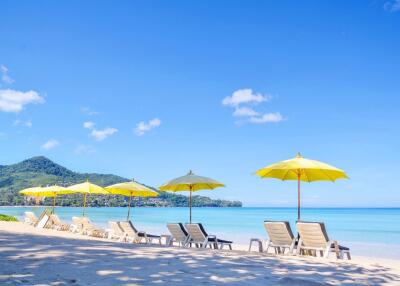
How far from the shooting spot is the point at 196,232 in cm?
877

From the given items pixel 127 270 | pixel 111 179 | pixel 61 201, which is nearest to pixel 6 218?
pixel 127 270

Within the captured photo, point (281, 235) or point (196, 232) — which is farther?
point (196, 232)

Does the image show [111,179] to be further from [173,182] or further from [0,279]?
[0,279]

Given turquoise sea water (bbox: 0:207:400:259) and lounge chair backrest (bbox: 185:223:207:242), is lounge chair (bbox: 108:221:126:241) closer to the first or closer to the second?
lounge chair backrest (bbox: 185:223:207:242)

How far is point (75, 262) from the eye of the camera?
14.6 ft

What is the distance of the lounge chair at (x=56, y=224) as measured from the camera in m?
16.1

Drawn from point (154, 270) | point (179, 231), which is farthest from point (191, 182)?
point (154, 270)

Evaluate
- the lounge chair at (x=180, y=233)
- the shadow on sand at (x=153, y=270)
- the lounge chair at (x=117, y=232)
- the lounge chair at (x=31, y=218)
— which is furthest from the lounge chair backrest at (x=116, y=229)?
the lounge chair at (x=31, y=218)

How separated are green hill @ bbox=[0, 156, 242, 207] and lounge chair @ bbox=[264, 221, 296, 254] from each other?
6281 centimetres

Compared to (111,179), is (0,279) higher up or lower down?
lower down

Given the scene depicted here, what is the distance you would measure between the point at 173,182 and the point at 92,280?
6.56 metres

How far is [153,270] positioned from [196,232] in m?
4.62

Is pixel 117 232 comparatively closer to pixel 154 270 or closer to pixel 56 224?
pixel 56 224

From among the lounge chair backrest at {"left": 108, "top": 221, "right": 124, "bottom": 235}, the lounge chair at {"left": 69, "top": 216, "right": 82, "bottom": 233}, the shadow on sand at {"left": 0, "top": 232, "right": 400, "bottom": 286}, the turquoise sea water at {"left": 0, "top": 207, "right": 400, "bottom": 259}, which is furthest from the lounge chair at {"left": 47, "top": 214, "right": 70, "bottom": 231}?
the shadow on sand at {"left": 0, "top": 232, "right": 400, "bottom": 286}
